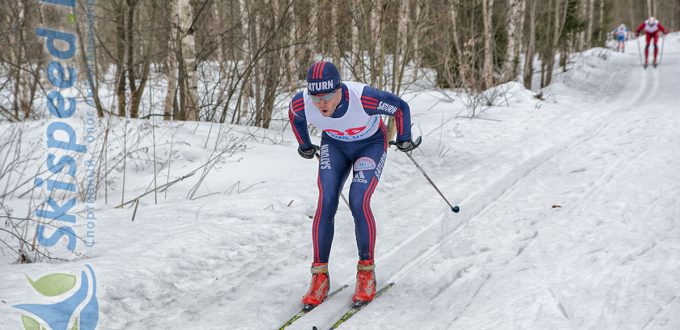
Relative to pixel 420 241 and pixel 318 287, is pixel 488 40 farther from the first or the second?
pixel 318 287

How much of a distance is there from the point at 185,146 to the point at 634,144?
6472 millimetres

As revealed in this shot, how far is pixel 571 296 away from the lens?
394 cm

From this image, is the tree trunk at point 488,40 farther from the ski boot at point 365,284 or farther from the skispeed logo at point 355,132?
the ski boot at point 365,284

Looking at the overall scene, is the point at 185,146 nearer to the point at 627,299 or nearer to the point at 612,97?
the point at 627,299

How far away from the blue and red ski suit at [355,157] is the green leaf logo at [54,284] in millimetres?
1813

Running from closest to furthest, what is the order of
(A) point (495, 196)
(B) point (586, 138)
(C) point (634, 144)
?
(A) point (495, 196), (C) point (634, 144), (B) point (586, 138)

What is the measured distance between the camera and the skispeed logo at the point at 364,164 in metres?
4.44

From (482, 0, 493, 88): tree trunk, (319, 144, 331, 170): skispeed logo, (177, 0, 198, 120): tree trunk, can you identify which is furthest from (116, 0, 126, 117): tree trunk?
(482, 0, 493, 88): tree trunk

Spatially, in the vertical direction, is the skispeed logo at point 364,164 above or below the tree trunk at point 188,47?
below

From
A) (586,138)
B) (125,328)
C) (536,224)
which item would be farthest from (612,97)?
(125,328)

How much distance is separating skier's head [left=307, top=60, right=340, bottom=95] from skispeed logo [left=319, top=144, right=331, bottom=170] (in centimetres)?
71

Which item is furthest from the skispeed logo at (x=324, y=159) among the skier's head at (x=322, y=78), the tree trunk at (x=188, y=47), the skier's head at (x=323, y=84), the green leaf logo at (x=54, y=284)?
the tree trunk at (x=188, y=47)

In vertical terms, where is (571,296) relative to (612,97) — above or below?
below

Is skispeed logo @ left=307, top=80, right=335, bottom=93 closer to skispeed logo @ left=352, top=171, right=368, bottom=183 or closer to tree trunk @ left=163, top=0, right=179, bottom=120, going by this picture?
skispeed logo @ left=352, top=171, right=368, bottom=183
